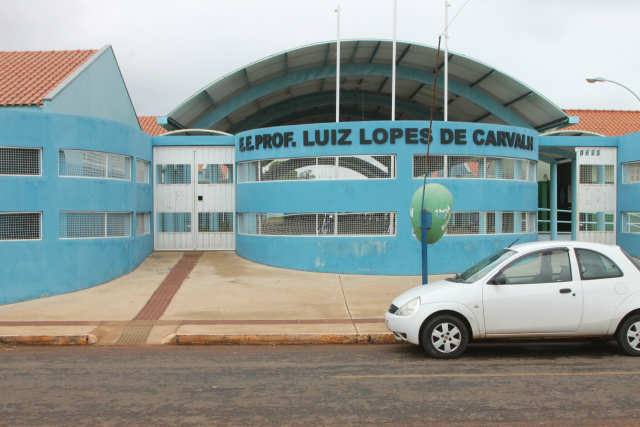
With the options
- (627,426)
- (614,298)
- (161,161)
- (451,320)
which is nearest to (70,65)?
(161,161)

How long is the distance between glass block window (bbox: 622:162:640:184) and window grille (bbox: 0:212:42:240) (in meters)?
18.7

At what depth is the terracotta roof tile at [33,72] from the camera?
1609 cm

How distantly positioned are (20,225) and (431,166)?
36.2 ft

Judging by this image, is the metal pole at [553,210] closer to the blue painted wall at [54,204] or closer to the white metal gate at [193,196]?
the white metal gate at [193,196]

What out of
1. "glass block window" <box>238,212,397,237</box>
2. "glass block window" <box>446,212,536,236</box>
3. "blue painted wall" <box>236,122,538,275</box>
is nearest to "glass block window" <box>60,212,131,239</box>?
"blue painted wall" <box>236,122,538,275</box>

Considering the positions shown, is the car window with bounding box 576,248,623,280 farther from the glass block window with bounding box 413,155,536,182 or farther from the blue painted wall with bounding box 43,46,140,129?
the blue painted wall with bounding box 43,46,140,129

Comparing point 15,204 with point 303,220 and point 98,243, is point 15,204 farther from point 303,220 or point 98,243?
point 303,220

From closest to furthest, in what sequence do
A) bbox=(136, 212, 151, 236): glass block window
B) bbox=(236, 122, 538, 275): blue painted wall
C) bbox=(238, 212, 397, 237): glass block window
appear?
bbox=(236, 122, 538, 275): blue painted wall, bbox=(238, 212, 397, 237): glass block window, bbox=(136, 212, 151, 236): glass block window

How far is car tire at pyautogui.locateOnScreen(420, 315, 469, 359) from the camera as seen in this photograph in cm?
793

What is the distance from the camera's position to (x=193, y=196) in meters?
19.3

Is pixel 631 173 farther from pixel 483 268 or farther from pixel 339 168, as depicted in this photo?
pixel 483 268

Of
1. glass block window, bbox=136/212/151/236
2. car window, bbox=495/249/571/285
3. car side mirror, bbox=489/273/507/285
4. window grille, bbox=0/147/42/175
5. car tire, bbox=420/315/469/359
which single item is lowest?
car tire, bbox=420/315/469/359

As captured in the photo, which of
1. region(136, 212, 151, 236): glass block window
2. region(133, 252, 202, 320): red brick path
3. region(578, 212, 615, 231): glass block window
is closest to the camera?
region(133, 252, 202, 320): red brick path

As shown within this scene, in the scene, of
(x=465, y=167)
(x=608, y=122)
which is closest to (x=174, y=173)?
(x=465, y=167)
